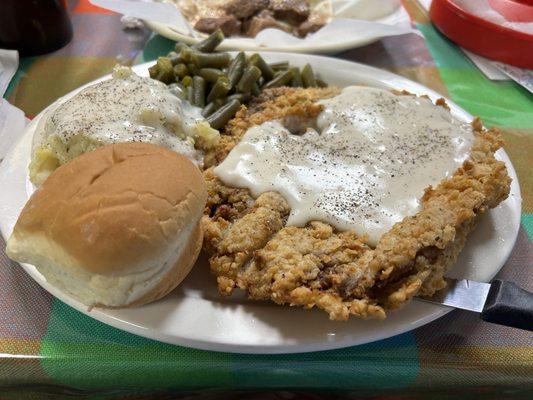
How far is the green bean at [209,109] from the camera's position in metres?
2.87

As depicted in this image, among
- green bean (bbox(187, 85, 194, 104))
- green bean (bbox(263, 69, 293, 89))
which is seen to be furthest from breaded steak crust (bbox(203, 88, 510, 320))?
green bean (bbox(263, 69, 293, 89))

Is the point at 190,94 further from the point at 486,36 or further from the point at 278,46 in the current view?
the point at 486,36

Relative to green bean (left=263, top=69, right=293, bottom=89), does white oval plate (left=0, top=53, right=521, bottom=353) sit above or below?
below

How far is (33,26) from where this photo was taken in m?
3.54

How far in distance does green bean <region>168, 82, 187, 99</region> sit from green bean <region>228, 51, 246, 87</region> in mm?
282

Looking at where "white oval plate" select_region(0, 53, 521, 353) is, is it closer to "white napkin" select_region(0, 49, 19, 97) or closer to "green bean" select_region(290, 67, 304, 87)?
"green bean" select_region(290, 67, 304, 87)

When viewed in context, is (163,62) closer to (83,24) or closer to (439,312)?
(83,24)

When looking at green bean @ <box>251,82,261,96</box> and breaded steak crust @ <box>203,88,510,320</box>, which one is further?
green bean @ <box>251,82,261,96</box>

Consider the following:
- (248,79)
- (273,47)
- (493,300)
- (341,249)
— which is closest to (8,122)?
(248,79)

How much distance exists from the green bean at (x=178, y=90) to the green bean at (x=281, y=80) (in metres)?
0.50

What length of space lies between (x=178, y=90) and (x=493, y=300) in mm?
1919

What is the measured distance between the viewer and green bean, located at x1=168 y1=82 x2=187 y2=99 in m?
2.79

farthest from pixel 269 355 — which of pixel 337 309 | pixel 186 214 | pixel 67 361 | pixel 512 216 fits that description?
pixel 512 216

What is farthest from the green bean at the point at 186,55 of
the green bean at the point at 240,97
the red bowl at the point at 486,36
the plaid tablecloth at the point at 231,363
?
the red bowl at the point at 486,36
